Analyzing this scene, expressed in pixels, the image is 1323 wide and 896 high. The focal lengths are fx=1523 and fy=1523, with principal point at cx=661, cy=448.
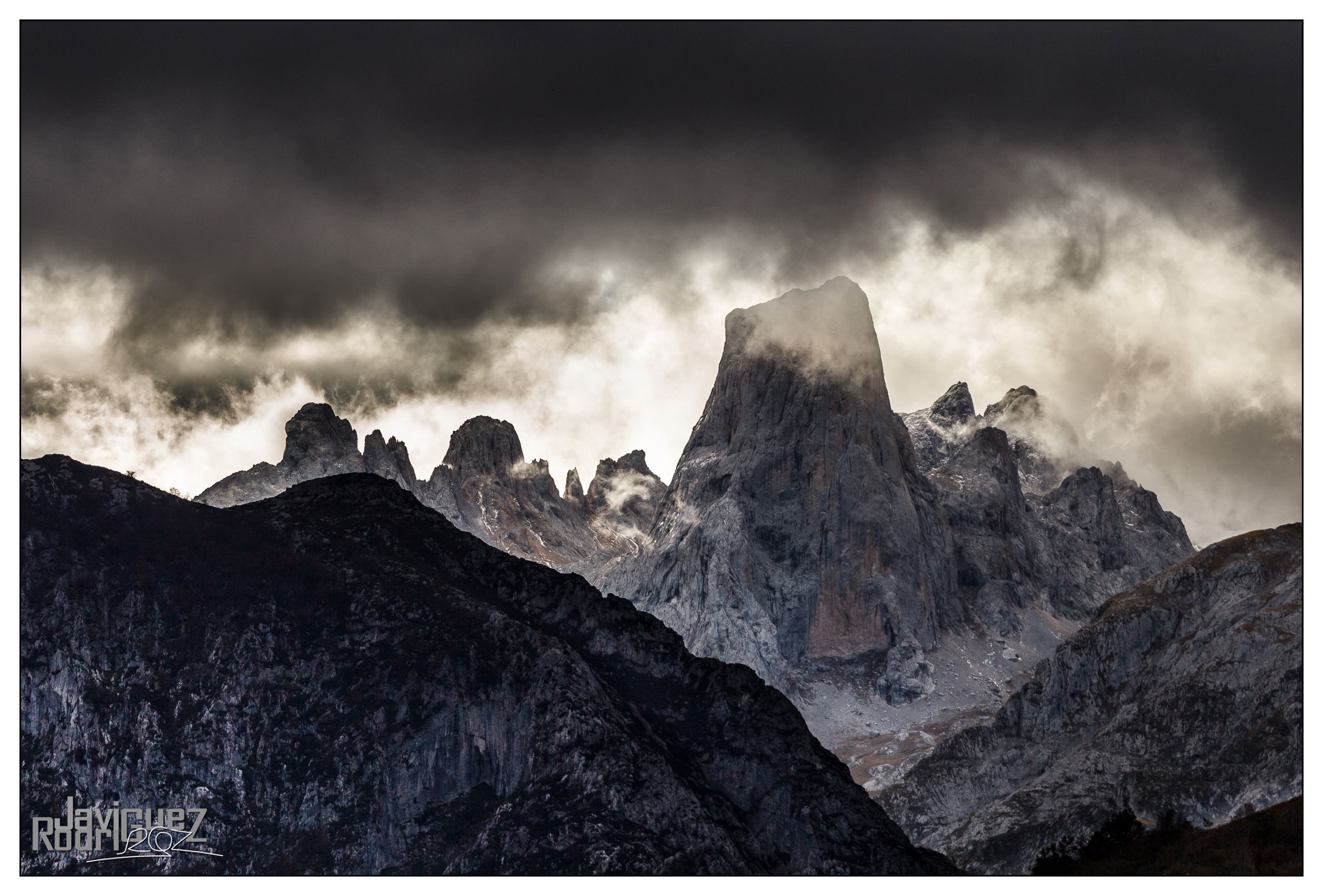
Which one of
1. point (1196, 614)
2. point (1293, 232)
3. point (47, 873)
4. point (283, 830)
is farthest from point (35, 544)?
point (1196, 614)

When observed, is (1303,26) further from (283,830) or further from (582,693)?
(283,830)
